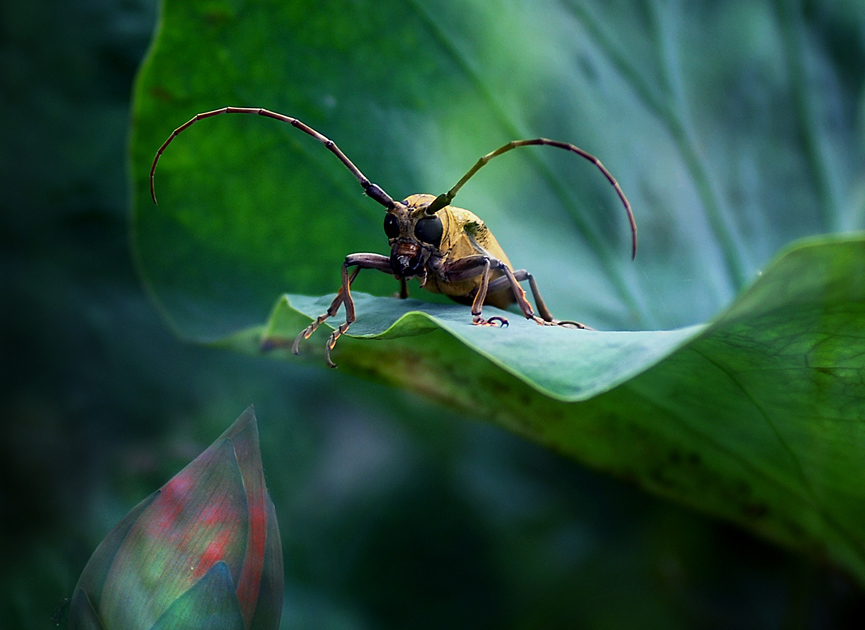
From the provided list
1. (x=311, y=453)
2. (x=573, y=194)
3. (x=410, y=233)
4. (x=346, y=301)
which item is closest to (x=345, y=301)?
(x=346, y=301)

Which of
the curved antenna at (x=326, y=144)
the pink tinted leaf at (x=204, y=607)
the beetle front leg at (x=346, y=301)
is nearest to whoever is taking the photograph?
the pink tinted leaf at (x=204, y=607)

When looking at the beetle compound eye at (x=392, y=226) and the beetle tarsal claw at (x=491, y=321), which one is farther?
the beetle compound eye at (x=392, y=226)

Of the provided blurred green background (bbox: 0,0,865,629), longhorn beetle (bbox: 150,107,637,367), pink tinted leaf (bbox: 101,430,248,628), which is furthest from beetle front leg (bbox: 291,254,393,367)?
pink tinted leaf (bbox: 101,430,248,628)

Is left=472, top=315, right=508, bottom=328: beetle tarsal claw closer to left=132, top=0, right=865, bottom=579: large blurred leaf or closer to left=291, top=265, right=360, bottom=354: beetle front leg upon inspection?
left=132, top=0, right=865, bottom=579: large blurred leaf

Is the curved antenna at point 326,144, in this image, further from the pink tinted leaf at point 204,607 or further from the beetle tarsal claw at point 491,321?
the pink tinted leaf at point 204,607

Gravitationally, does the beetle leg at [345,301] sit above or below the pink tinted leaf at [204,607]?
above

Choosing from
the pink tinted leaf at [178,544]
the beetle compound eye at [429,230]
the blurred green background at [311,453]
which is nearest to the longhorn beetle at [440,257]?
the beetle compound eye at [429,230]

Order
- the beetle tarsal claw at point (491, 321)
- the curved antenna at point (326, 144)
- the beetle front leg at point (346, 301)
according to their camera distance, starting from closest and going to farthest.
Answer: the beetle tarsal claw at point (491, 321) < the beetle front leg at point (346, 301) < the curved antenna at point (326, 144)
